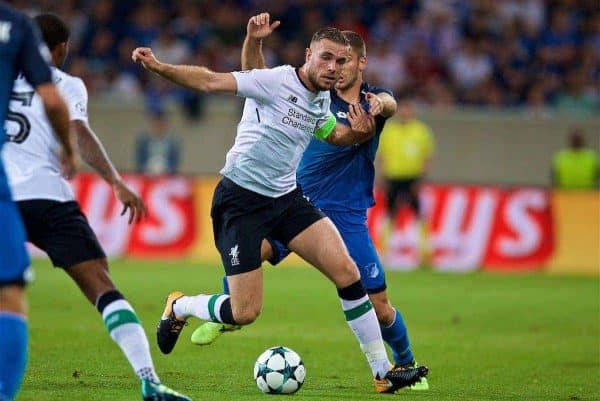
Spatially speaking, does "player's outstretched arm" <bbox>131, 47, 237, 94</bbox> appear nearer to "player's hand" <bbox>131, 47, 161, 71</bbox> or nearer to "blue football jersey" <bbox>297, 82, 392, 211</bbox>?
"player's hand" <bbox>131, 47, 161, 71</bbox>

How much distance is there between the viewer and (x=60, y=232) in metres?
7.22


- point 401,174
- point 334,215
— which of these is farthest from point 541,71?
point 334,215

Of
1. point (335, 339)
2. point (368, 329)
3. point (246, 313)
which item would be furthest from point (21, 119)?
point (335, 339)

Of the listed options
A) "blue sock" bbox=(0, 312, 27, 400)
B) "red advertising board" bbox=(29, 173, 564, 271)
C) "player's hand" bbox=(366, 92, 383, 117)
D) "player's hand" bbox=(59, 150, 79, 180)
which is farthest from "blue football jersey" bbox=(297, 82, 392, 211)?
"red advertising board" bbox=(29, 173, 564, 271)

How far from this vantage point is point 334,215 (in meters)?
9.41

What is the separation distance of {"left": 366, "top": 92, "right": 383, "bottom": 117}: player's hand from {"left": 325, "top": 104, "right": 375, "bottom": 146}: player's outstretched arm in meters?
0.06

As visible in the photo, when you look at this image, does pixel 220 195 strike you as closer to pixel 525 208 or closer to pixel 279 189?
pixel 279 189

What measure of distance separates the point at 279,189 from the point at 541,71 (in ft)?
50.8

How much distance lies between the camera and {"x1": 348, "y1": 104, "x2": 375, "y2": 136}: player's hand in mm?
8586

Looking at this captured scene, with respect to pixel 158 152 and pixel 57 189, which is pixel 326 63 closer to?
pixel 57 189

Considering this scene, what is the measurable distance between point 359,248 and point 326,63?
1.65 meters

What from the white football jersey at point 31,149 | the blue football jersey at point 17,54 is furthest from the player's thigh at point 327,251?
the blue football jersey at point 17,54

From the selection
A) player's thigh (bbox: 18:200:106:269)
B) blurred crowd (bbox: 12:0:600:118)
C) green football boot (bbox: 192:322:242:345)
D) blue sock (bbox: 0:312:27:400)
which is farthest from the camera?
blurred crowd (bbox: 12:0:600:118)

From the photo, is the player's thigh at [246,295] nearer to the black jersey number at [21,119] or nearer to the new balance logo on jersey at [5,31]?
the black jersey number at [21,119]
